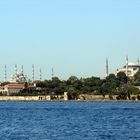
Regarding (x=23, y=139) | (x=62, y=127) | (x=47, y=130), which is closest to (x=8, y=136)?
A: (x=23, y=139)

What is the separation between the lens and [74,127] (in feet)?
241

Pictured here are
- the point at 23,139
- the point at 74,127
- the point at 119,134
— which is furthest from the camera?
the point at 74,127

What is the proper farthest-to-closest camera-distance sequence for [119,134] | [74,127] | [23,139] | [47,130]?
[74,127] → [47,130] → [119,134] → [23,139]

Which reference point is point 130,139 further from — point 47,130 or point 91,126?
point 91,126

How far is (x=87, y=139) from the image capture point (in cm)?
5931

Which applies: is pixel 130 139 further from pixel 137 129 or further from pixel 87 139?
pixel 137 129

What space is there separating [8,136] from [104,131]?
10.4m

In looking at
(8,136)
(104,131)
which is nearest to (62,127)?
(104,131)

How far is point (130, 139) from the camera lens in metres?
59.0

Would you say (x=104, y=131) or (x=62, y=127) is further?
(x=62, y=127)

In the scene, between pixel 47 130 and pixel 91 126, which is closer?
pixel 47 130

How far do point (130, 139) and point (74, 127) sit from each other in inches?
595

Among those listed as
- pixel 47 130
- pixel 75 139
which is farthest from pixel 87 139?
pixel 47 130

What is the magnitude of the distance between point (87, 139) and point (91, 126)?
16.6 m
